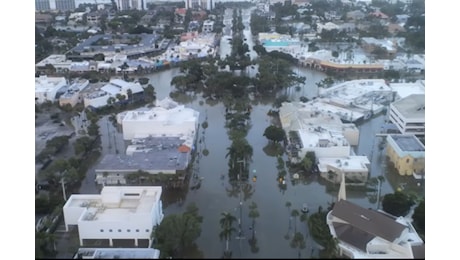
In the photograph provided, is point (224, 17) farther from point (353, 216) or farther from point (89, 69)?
point (353, 216)

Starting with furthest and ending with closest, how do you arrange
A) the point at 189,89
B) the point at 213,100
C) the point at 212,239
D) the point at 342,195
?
the point at 189,89 → the point at 213,100 → the point at 342,195 → the point at 212,239

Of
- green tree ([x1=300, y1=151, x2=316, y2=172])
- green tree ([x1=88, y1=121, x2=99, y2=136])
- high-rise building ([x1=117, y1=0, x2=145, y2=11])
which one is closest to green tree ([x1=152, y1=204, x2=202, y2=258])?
green tree ([x1=300, y1=151, x2=316, y2=172])

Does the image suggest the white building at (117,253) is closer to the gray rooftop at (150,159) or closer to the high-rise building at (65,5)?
the gray rooftop at (150,159)

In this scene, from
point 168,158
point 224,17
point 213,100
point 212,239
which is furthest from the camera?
point 224,17

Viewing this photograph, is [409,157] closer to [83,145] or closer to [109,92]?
[83,145]

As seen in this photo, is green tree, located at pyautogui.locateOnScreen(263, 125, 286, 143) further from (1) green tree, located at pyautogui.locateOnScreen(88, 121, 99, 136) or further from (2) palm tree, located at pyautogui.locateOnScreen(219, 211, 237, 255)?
(1) green tree, located at pyautogui.locateOnScreen(88, 121, 99, 136)

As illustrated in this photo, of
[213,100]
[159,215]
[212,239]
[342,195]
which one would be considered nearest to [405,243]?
[342,195]

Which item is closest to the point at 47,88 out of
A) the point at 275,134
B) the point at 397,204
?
the point at 275,134

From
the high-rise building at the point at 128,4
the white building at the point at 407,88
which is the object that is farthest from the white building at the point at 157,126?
the high-rise building at the point at 128,4
